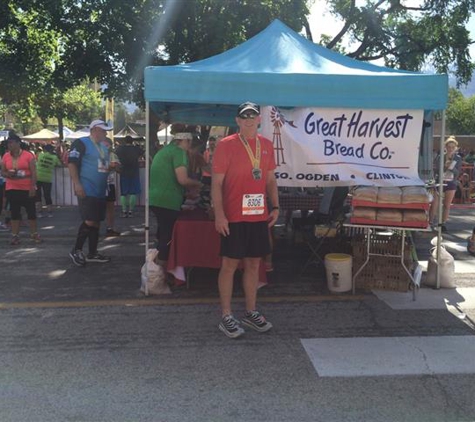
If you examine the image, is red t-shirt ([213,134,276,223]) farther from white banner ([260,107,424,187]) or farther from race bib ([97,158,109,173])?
race bib ([97,158,109,173])

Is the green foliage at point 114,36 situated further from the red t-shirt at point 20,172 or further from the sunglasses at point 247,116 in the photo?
the sunglasses at point 247,116

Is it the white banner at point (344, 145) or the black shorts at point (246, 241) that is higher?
the white banner at point (344, 145)

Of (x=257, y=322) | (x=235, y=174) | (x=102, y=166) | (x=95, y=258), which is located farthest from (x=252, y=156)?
(x=95, y=258)

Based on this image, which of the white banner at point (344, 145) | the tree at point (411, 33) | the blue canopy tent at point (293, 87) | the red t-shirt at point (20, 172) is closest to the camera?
the blue canopy tent at point (293, 87)

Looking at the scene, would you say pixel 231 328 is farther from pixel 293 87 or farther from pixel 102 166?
pixel 102 166

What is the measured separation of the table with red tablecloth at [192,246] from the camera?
5.46m

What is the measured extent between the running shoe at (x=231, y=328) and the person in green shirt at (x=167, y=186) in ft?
4.58

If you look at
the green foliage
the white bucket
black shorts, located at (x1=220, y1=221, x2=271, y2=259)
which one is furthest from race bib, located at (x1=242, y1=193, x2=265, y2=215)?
the green foliage

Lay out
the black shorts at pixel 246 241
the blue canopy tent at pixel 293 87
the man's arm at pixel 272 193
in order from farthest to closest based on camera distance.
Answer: the blue canopy tent at pixel 293 87 → the man's arm at pixel 272 193 → the black shorts at pixel 246 241

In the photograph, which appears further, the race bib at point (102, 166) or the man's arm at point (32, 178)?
the man's arm at point (32, 178)

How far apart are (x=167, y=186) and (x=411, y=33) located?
45.3 feet

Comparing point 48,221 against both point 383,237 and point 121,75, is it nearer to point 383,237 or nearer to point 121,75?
point 121,75

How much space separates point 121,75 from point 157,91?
28.3ft

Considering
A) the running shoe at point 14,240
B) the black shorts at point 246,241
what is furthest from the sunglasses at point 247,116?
the running shoe at point 14,240
